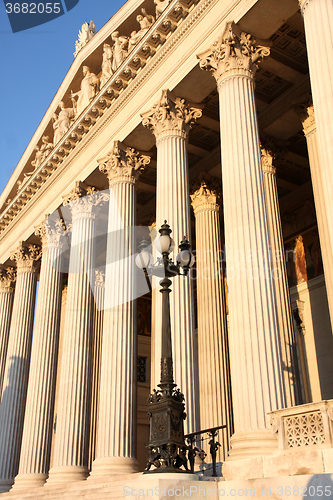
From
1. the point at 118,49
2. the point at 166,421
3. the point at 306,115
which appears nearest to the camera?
the point at 166,421

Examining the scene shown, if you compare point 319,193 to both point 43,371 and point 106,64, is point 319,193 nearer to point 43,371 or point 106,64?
point 106,64

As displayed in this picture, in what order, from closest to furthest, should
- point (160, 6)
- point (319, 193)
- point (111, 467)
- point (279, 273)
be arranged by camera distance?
point (111, 467)
point (319, 193)
point (279, 273)
point (160, 6)

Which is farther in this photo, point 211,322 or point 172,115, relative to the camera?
point 211,322

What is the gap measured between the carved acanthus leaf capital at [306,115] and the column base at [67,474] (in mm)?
16222

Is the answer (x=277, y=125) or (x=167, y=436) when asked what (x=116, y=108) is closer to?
(x=277, y=125)

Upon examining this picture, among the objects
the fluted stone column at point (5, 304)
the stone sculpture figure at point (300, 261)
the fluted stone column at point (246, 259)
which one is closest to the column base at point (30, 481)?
the fluted stone column at point (5, 304)

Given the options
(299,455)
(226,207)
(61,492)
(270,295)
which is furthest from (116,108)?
(299,455)

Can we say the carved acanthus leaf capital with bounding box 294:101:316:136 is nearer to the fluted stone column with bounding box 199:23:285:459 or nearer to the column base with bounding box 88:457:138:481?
the fluted stone column with bounding box 199:23:285:459

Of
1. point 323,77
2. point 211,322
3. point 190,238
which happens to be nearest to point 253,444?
point 190,238

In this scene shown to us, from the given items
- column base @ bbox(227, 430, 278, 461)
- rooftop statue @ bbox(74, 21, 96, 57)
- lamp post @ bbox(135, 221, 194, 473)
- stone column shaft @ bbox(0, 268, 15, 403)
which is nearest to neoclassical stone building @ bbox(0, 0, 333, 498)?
column base @ bbox(227, 430, 278, 461)

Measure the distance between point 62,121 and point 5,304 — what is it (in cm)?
1376

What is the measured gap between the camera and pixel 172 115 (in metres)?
20.3

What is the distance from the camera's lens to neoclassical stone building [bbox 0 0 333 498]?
1377 cm

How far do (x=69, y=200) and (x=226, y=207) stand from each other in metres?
13.0
